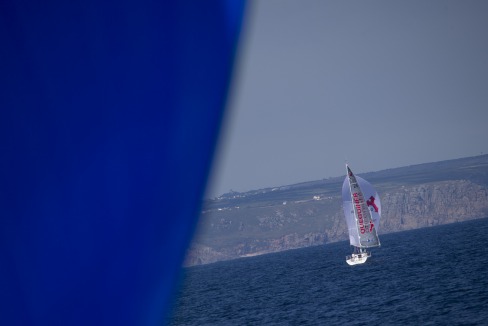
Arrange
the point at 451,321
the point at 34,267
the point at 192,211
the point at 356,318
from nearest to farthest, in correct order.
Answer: the point at 34,267
the point at 192,211
the point at 451,321
the point at 356,318

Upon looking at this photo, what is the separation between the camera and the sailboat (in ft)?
319

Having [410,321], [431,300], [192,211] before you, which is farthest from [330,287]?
[192,211]

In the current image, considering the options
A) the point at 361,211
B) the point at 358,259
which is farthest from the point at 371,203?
the point at 358,259

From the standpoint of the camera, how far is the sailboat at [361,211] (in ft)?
319

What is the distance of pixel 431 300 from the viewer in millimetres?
52750

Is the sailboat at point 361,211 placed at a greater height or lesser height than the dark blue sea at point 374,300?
lesser

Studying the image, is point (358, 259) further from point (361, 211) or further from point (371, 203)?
point (361, 211)

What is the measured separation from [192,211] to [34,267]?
26.8 ft

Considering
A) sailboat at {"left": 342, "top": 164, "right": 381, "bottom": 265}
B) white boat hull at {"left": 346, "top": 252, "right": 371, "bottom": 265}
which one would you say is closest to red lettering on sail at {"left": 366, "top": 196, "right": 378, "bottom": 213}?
sailboat at {"left": 342, "top": 164, "right": 381, "bottom": 265}

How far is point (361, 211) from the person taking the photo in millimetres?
98188

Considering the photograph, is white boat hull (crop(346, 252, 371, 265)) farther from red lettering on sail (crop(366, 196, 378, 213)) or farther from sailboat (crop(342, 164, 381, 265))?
red lettering on sail (crop(366, 196, 378, 213))

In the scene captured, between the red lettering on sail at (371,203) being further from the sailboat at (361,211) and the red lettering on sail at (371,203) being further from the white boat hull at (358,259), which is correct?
the white boat hull at (358,259)

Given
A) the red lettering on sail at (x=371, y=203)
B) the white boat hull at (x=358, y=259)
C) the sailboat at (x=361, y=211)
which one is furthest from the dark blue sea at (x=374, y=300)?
the red lettering on sail at (x=371, y=203)

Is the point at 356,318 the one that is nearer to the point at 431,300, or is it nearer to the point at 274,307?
the point at 431,300
